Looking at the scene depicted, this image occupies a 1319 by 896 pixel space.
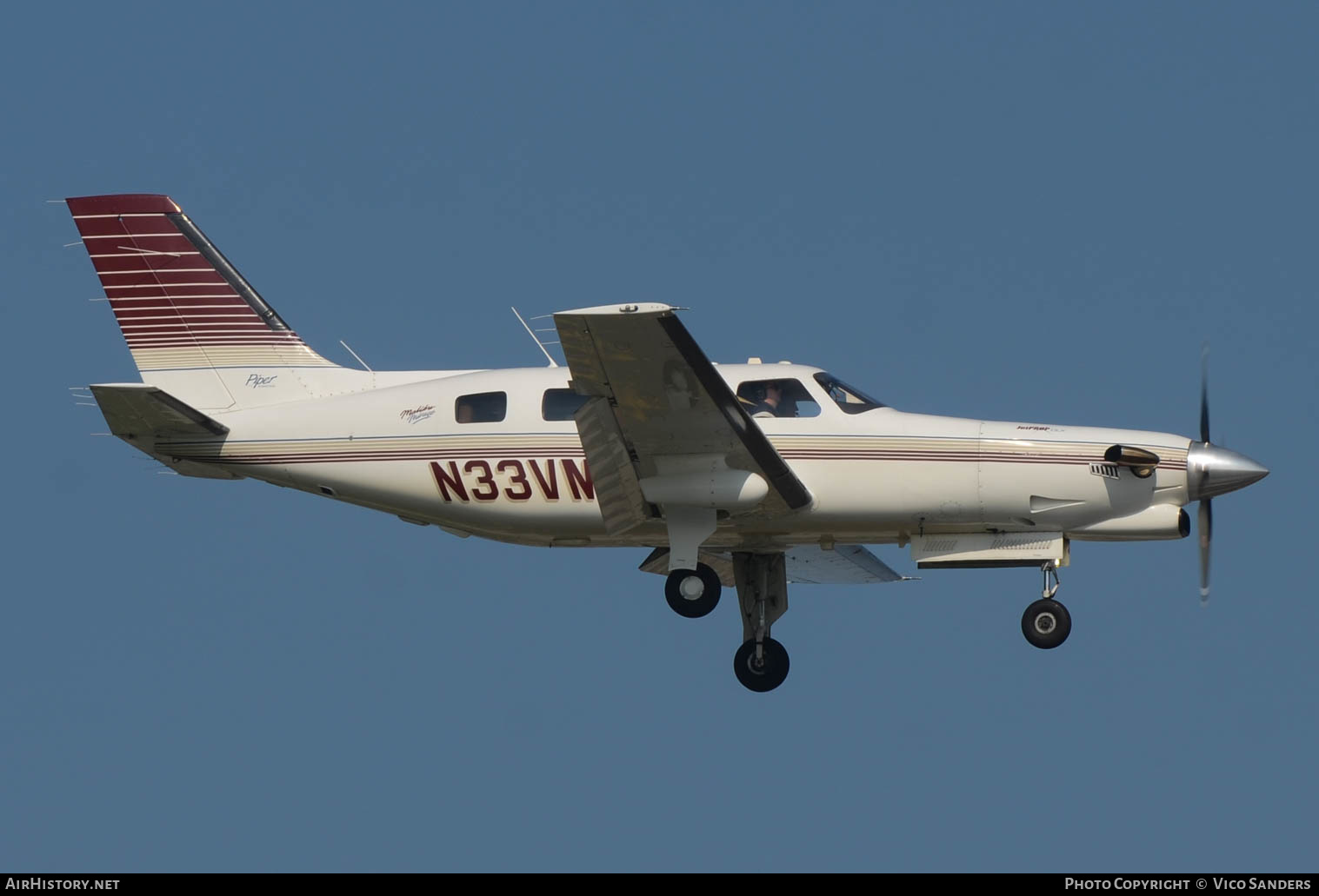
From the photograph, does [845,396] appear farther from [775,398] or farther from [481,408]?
[481,408]

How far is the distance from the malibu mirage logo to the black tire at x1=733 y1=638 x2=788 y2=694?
4830 millimetres

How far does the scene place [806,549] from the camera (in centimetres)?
2542

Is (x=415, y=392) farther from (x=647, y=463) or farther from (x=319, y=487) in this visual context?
(x=647, y=463)

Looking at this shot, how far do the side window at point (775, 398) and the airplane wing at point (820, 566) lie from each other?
11.1ft

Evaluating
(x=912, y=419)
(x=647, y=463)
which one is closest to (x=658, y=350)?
(x=647, y=463)

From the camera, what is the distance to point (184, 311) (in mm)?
24641

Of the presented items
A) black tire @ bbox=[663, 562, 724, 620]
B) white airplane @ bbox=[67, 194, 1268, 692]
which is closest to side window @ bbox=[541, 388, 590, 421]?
white airplane @ bbox=[67, 194, 1268, 692]

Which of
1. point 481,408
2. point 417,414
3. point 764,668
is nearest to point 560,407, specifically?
point 481,408

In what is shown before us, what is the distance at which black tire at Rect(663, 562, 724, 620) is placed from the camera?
22.7 m

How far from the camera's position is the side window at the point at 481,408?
22.8m

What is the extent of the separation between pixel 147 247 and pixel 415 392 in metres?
4.29

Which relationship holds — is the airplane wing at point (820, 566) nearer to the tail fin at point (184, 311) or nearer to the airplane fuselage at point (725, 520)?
the airplane fuselage at point (725, 520)
